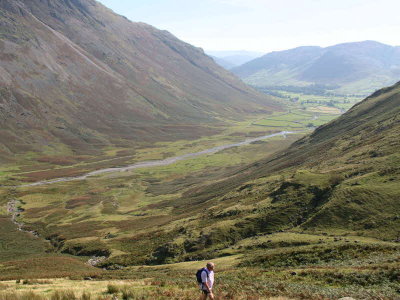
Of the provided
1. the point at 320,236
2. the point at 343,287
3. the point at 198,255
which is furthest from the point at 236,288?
the point at 198,255

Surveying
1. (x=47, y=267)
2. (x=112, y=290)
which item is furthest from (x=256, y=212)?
(x=112, y=290)

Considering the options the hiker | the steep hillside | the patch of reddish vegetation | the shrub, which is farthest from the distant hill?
the shrub

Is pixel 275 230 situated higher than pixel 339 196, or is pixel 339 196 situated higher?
pixel 339 196

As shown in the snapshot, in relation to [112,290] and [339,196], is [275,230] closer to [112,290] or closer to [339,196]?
[339,196]

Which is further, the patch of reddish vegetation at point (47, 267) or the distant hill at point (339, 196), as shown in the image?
the distant hill at point (339, 196)

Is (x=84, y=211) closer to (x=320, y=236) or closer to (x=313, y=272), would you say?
(x=320, y=236)

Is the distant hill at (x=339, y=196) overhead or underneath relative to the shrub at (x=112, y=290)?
underneath

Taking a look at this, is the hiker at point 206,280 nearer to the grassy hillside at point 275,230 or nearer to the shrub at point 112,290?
the grassy hillside at point 275,230

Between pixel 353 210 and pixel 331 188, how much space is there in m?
10.5

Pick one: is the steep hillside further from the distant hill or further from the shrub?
the shrub

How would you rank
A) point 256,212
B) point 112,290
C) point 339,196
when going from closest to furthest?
point 112,290 → point 339,196 → point 256,212

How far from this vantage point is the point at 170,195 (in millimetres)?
139625

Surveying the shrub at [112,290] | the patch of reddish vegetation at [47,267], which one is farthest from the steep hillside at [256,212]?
the shrub at [112,290]

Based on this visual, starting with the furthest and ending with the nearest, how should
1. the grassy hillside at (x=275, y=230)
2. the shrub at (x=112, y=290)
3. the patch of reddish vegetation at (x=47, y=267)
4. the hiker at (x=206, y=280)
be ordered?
the patch of reddish vegetation at (x=47, y=267) → the grassy hillside at (x=275, y=230) → the shrub at (x=112, y=290) → the hiker at (x=206, y=280)
